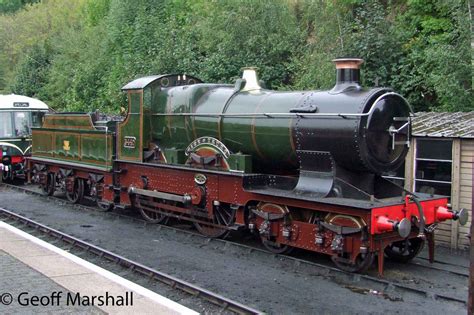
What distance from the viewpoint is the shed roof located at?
8812 millimetres

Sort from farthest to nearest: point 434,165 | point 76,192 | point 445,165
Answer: point 76,192, point 434,165, point 445,165

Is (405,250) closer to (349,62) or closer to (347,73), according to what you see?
(347,73)

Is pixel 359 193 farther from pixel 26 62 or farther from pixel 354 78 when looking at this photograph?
pixel 26 62

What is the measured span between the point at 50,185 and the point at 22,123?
382cm

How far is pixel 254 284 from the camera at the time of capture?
277 inches

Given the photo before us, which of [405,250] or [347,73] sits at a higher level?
[347,73]

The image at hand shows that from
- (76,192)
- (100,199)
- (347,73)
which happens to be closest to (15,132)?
(76,192)

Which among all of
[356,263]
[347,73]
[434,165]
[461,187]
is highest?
[347,73]

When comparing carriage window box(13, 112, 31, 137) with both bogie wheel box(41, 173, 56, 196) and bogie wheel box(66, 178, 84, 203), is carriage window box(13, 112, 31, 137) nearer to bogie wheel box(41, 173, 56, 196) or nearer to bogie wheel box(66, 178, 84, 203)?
bogie wheel box(41, 173, 56, 196)

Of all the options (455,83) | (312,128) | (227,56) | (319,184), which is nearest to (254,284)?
(319,184)

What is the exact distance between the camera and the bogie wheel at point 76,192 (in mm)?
13359

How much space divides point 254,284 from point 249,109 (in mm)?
3156

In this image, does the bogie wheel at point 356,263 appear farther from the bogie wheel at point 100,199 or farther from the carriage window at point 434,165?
the bogie wheel at point 100,199
